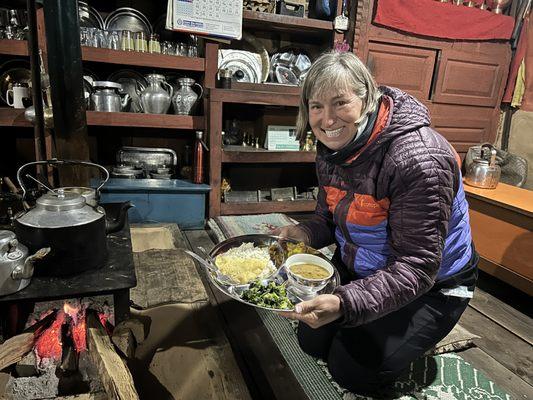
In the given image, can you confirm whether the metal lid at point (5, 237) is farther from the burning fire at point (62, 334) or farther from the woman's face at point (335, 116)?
the woman's face at point (335, 116)

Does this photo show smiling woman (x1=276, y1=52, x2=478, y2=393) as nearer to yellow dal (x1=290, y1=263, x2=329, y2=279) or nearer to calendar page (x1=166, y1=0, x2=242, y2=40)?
yellow dal (x1=290, y1=263, x2=329, y2=279)

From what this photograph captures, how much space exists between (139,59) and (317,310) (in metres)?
2.40

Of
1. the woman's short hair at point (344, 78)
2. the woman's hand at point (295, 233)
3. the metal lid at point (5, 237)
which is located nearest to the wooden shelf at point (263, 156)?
the woman's hand at point (295, 233)

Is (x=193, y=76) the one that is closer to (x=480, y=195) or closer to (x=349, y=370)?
(x=480, y=195)

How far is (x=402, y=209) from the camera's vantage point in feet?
3.68

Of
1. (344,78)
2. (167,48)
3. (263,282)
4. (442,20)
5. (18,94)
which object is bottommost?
(263,282)

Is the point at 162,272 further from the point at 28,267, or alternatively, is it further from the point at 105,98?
the point at 105,98

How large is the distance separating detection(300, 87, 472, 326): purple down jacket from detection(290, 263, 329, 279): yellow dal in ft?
0.45

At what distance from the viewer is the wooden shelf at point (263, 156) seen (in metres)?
3.07

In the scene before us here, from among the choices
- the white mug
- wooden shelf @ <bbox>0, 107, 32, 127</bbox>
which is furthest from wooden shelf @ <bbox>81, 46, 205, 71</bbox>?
wooden shelf @ <bbox>0, 107, 32, 127</bbox>

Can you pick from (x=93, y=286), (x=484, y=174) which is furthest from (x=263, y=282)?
(x=484, y=174)

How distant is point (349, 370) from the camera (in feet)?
4.32

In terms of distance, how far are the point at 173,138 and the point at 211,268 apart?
2.42 m

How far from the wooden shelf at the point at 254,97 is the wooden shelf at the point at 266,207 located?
0.83 meters
